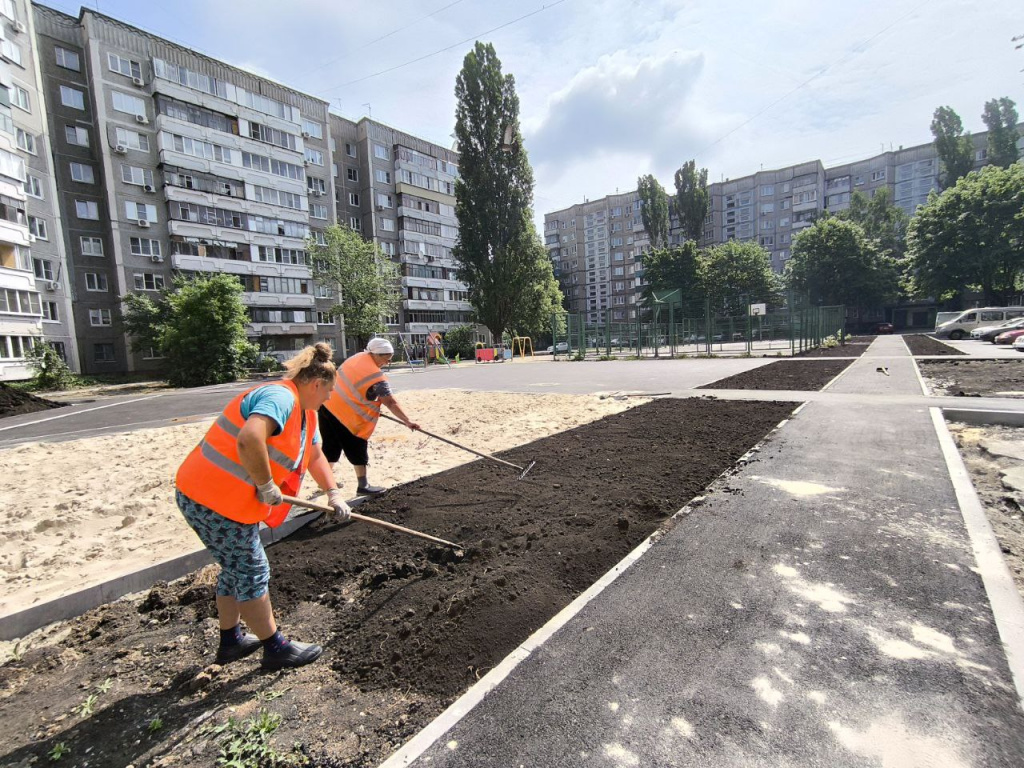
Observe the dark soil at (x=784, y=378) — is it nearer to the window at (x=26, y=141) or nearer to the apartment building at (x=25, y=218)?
the apartment building at (x=25, y=218)

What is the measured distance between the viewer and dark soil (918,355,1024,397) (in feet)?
32.6

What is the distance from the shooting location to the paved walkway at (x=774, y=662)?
1800 millimetres

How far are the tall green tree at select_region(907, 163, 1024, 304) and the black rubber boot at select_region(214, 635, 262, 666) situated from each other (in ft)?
177

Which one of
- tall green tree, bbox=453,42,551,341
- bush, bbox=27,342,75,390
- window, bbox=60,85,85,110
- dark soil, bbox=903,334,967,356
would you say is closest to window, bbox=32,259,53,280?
bush, bbox=27,342,75,390

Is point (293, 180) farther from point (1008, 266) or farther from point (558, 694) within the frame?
point (1008, 266)

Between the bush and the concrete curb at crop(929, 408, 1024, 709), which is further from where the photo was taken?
the bush

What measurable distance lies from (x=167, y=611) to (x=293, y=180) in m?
48.6

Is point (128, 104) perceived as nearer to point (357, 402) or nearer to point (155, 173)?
point (155, 173)

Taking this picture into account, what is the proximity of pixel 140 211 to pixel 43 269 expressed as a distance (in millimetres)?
7567

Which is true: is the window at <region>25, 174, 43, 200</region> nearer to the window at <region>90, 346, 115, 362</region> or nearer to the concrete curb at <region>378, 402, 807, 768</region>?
the window at <region>90, 346, 115, 362</region>

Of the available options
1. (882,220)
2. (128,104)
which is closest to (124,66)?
(128,104)

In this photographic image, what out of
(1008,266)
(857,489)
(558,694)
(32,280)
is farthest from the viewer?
(1008,266)

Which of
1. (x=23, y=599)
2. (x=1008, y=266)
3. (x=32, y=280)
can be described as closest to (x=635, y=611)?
(x=23, y=599)

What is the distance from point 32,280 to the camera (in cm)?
2852
